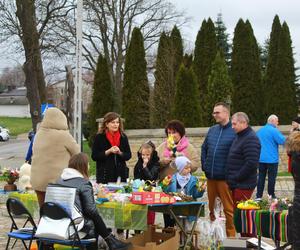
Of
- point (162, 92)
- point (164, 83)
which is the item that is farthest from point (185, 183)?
point (164, 83)

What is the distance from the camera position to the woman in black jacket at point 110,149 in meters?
7.62

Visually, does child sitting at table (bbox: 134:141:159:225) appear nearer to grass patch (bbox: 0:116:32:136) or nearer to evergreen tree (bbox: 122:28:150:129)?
evergreen tree (bbox: 122:28:150:129)

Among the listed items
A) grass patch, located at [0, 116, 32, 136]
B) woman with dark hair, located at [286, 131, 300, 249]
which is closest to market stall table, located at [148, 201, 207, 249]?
woman with dark hair, located at [286, 131, 300, 249]

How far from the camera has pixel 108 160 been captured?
25.5ft

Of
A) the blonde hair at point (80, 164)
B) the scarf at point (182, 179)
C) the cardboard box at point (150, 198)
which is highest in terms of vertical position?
the blonde hair at point (80, 164)

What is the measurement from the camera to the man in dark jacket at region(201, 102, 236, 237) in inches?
282

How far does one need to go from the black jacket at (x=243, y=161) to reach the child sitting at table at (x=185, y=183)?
1.28 ft

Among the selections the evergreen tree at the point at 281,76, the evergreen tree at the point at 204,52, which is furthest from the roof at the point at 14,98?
the evergreen tree at the point at 281,76

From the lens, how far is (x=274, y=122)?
38.2 feet

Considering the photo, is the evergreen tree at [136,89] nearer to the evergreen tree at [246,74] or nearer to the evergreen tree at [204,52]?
the evergreen tree at [204,52]

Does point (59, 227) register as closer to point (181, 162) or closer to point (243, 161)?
point (181, 162)

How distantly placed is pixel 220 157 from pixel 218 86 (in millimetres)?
14432

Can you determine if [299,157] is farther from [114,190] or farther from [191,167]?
[114,190]

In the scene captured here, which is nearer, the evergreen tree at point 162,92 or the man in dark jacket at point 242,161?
the man in dark jacket at point 242,161
